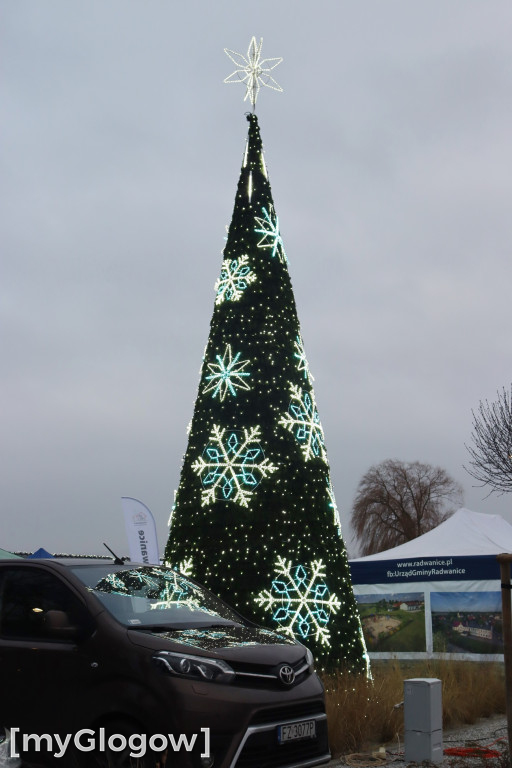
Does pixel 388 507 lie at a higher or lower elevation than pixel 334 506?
higher

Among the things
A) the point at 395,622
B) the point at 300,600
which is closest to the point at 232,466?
the point at 300,600

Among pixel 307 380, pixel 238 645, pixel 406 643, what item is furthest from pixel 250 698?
pixel 406 643

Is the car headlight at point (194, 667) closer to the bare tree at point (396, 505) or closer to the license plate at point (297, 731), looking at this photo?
the license plate at point (297, 731)

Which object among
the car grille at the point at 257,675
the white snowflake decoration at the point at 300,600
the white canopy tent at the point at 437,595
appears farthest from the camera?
the white canopy tent at the point at 437,595

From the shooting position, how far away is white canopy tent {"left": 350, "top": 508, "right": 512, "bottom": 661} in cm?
1664

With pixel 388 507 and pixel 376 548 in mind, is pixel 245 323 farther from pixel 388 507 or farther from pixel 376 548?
pixel 388 507

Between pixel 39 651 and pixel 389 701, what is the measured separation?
465 centimetres

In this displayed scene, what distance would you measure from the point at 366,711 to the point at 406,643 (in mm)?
9513

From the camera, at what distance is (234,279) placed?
37.7ft

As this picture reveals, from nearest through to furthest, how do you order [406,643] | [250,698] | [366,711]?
[250,698] < [366,711] < [406,643]

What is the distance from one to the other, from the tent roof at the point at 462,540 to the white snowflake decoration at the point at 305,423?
7979 mm

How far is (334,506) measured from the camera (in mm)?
10852

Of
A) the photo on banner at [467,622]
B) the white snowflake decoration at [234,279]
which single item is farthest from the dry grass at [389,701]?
the white snowflake decoration at [234,279]

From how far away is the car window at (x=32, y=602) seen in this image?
18.3 feet
